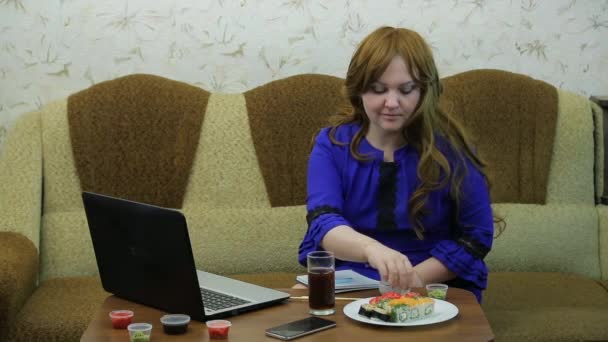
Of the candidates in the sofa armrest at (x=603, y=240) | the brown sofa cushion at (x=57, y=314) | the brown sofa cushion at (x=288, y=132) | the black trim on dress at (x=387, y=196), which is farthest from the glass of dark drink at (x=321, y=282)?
the sofa armrest at (x=603, y=240)

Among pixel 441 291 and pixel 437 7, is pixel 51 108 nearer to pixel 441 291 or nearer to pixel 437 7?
pixel 437 7

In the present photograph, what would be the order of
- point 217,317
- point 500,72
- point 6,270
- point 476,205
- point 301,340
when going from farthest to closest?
point 500,72, point 6,270, point 476,205, point 217,317, point 301,340

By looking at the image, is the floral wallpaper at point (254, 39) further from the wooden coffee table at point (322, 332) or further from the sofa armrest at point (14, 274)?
the wooden coffee table at point (322, 332)

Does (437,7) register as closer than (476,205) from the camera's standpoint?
No

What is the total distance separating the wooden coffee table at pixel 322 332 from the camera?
5.06 ft

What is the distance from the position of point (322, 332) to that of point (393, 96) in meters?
0.65

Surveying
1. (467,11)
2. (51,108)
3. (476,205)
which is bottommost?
(476,205)

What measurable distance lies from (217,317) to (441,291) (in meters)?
0.46

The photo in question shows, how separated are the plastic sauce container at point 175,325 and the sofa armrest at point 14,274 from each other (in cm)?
92

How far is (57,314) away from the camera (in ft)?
7.87

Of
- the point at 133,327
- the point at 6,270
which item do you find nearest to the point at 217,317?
the point at 133,327

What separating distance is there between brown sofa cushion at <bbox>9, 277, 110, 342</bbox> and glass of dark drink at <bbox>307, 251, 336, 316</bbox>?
2.98 ft

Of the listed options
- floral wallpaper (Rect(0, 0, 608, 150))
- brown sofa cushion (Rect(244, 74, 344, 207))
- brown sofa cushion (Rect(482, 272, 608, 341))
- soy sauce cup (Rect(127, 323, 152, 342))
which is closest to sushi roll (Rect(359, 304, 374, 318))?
soy sauce cup (Rect(127, 323, 152, 342))

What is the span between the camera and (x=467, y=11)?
3.16 meters
